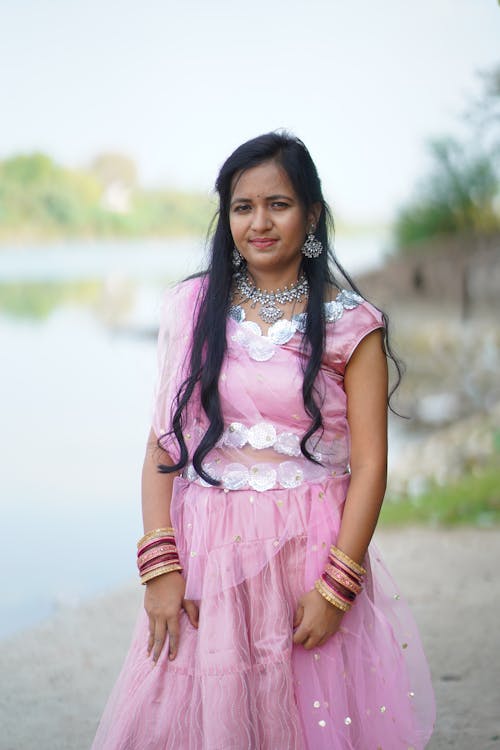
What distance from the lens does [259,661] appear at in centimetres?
170

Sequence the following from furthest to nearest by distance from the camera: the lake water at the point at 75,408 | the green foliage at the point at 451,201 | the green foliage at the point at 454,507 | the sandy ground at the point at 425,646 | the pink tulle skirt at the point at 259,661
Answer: the green foliage at the point at 451,201, the lake water at the point at 75,408, the green foliage at the point at 454,507, the sandy ground at the point at 425,646, the pink tulle skirt at the point at 259,661

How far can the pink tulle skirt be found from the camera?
1.67 m

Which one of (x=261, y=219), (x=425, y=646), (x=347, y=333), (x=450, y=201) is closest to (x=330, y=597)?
(x=347, y=333)

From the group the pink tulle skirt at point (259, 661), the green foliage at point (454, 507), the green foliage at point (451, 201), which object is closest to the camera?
the pink tulle skirt at point (259, 661)

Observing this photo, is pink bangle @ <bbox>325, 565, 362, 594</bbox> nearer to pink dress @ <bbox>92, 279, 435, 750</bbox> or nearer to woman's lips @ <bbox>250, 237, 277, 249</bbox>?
pink dress @ <bbox>92, 279, 435, 750</bbox>

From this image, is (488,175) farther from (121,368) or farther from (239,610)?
(239,610)

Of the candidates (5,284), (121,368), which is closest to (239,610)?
(121,368)

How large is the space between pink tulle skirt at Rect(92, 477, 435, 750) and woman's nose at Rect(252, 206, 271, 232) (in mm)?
499

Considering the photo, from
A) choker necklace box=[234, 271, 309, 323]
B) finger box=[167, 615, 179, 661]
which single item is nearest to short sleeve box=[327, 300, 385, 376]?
choker necklace box=[234, 271, 309, 323]

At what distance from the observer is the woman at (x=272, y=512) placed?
169cm

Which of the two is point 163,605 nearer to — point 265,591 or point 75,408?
point 265,591

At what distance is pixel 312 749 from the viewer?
1.70 m

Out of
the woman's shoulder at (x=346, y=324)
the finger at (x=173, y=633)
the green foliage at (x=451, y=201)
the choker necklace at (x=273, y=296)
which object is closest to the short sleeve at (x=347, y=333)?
the woman's shoulder at (x=346, y=324)

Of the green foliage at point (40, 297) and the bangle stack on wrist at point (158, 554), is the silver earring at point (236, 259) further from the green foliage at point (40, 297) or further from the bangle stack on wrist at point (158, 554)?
the green foliage at point (40, 297)
